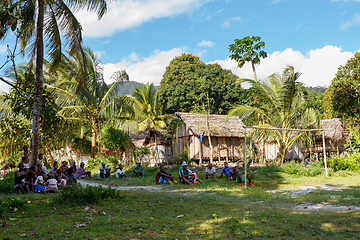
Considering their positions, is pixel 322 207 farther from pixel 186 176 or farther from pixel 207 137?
pixel 207 137

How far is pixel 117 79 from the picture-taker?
897 inches

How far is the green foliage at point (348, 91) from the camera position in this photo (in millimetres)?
23203

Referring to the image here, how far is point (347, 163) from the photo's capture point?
1745 cm

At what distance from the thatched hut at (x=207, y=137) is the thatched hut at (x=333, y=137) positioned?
207 inches

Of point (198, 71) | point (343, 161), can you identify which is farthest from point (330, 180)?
point (198, 71)

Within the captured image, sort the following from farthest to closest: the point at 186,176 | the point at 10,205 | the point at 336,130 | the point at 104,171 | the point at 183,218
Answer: the point at 336,130 → the point at 104,171 → the point at 186,176 → the point at 10,205 → the point at 183,218

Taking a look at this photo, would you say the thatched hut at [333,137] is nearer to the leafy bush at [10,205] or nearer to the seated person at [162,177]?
the seated person at [162,177]

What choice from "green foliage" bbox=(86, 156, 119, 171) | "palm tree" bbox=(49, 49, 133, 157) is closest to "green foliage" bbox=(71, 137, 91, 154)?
"palm tree" bbox=(49, 49, 133, 157)

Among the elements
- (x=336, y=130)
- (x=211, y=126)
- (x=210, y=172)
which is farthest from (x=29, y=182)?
(x=336, y=130)

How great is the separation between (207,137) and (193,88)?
12.0m

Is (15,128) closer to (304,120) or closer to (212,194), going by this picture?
(212,194)

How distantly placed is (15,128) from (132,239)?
1237 centimetres

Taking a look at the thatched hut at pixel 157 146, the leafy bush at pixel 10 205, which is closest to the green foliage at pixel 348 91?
the thatched hut at pixel 157 146

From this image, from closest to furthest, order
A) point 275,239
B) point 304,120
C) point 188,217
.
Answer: point 275,239, point 188,217, point 304,120
